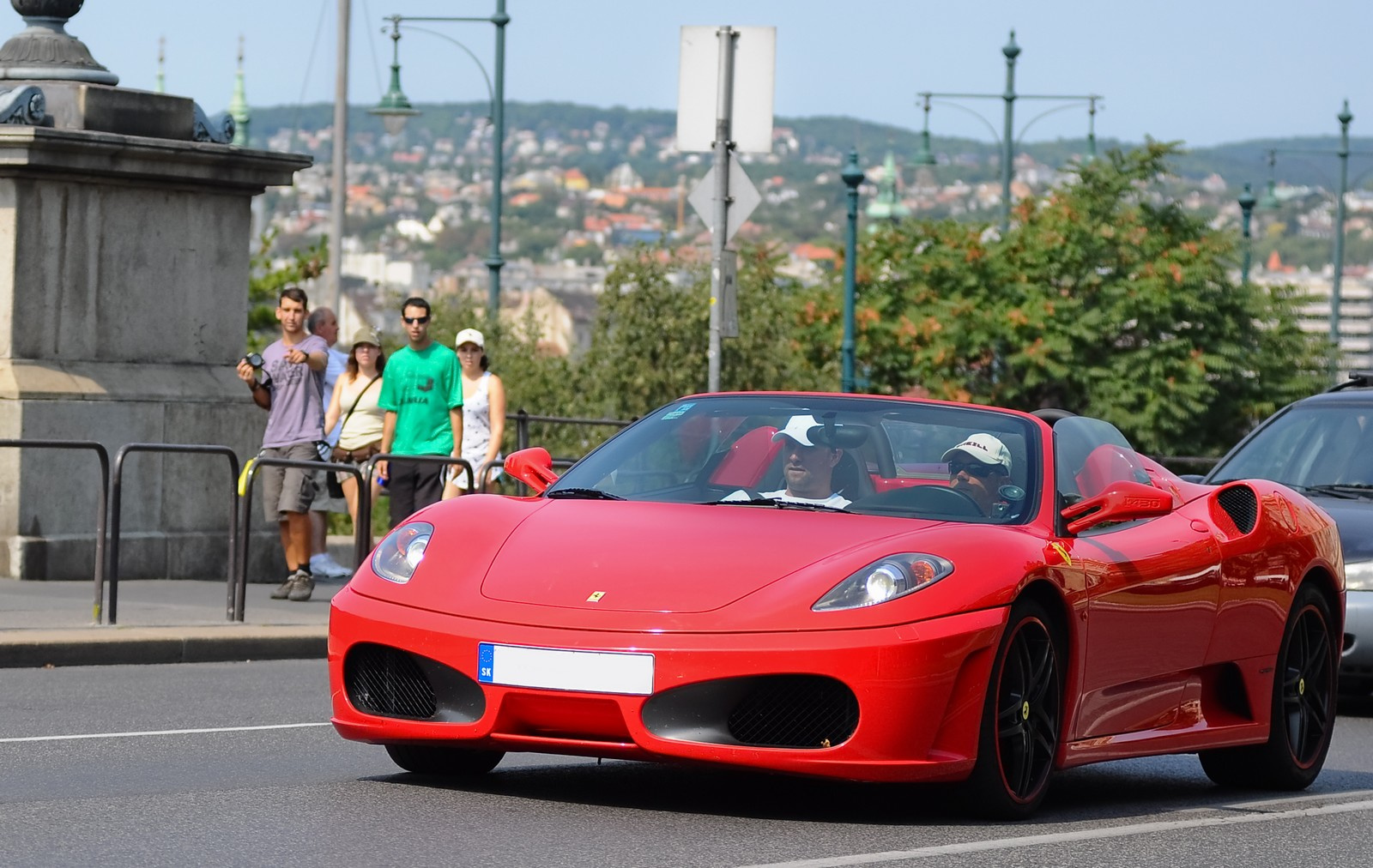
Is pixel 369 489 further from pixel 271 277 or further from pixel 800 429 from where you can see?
pixel 271 277

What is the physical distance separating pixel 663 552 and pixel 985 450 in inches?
51.7

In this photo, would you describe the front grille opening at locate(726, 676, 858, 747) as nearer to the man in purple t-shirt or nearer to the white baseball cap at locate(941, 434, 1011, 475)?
the white baseball cap at locate(941, 434, 1011, 475)

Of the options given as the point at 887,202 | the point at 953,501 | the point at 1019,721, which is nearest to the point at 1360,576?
the point at 953,501

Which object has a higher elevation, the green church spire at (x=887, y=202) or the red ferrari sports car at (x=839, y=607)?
the green church spire at (x=887, y=202)

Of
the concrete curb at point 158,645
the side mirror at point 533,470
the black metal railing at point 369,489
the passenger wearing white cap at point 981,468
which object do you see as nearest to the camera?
the passenger wearing white cap at point 981,468

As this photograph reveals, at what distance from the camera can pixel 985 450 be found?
7.55 m

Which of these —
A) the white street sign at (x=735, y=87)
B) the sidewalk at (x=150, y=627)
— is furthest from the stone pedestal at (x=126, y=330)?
the white street sign at (x=735, y=87)

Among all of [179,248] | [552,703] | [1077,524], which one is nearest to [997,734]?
[1077,524]

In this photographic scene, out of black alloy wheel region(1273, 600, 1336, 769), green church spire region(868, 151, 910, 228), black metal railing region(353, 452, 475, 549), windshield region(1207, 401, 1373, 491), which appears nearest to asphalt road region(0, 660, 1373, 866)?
black alloy wheel region(1273, 600, 1336, 769)

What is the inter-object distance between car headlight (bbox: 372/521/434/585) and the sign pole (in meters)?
8.17

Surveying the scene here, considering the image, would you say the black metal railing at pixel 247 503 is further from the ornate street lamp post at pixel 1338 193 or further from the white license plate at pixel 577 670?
the ornate street lamp post at pixel 1338 193

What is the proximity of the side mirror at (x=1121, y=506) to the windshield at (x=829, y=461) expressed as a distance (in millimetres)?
152

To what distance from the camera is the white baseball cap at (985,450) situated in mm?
7524

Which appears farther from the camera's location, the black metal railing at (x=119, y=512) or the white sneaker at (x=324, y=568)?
the white sneaker at (x=324, y=568)
